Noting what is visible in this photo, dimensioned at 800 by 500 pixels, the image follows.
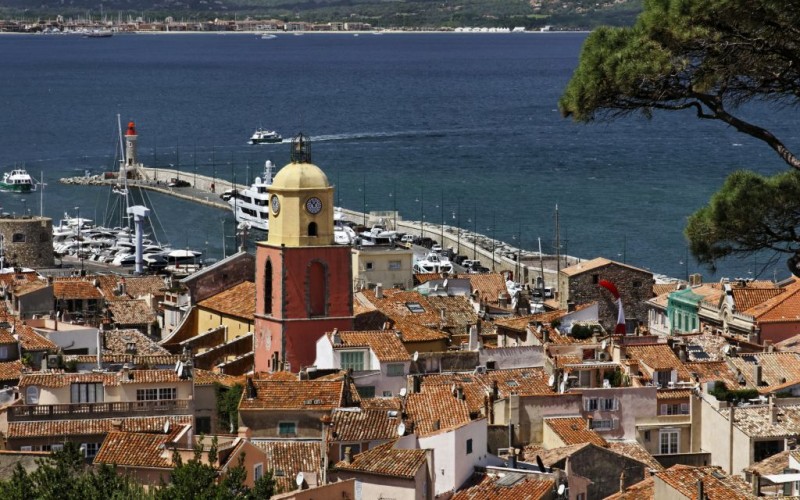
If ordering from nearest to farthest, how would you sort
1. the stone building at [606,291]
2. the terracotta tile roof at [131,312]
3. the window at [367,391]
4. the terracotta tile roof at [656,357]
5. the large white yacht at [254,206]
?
the window at [367,391] < the terracotta tile roof at [656,357] < the terracotta tile roof at [131,312] < the stone building at [606,291] < the large white yacht at [254,206]

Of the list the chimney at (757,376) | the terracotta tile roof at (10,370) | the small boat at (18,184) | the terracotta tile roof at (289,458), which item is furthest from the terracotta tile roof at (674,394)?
the small boat at (18,184)

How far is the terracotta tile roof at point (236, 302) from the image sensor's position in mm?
38562

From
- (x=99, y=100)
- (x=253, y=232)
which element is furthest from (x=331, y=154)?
(x=99, y=100)

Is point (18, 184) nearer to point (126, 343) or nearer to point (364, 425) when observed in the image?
point (126, 343)

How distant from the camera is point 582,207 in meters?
104

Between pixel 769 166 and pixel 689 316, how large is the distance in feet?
262

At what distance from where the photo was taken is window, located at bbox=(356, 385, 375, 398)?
31.4 meters

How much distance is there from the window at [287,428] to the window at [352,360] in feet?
14.8

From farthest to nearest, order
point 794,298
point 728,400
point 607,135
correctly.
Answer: point 607,135, point 794,298, point 728,400

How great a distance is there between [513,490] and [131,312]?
67.6 feet

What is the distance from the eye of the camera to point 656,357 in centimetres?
3234

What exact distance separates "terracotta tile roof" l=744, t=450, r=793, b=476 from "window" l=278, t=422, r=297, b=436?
19.5 ft

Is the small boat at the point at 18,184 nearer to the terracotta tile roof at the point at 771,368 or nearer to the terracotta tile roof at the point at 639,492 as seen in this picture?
the terracotta tile roof at the point at 771,368

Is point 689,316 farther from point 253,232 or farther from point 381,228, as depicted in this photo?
point 253,232
